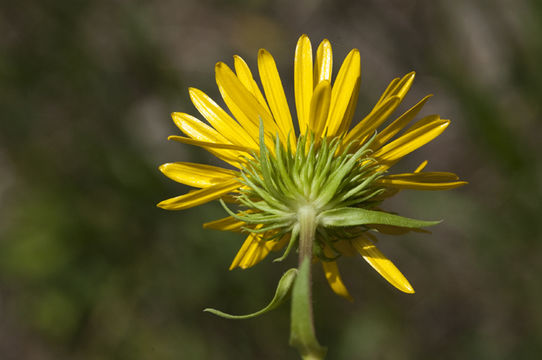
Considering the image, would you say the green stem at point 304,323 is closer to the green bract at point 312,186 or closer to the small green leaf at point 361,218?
the small green leaf at point 361,218

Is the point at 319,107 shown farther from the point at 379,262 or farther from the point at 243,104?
the point at 379,262

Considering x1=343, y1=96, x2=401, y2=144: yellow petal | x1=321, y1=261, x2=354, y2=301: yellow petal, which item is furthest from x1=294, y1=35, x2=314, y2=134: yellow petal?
x1=321, y1=261, x2=354, y2=301: yellow petal

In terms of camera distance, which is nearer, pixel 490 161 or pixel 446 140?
pixel 490 161

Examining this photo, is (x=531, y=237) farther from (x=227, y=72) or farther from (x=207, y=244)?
(x=227, y=72)

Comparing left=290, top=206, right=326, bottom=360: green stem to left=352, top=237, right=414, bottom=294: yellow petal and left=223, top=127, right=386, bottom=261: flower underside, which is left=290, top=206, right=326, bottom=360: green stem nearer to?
left=223, top=127, right=386, bottom=261: flower underside

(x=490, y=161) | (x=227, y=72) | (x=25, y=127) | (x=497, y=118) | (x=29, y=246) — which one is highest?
(x=25, y=127)

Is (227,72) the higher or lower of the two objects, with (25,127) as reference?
lower

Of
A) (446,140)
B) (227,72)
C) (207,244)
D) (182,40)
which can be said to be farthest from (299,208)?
(182,40)
